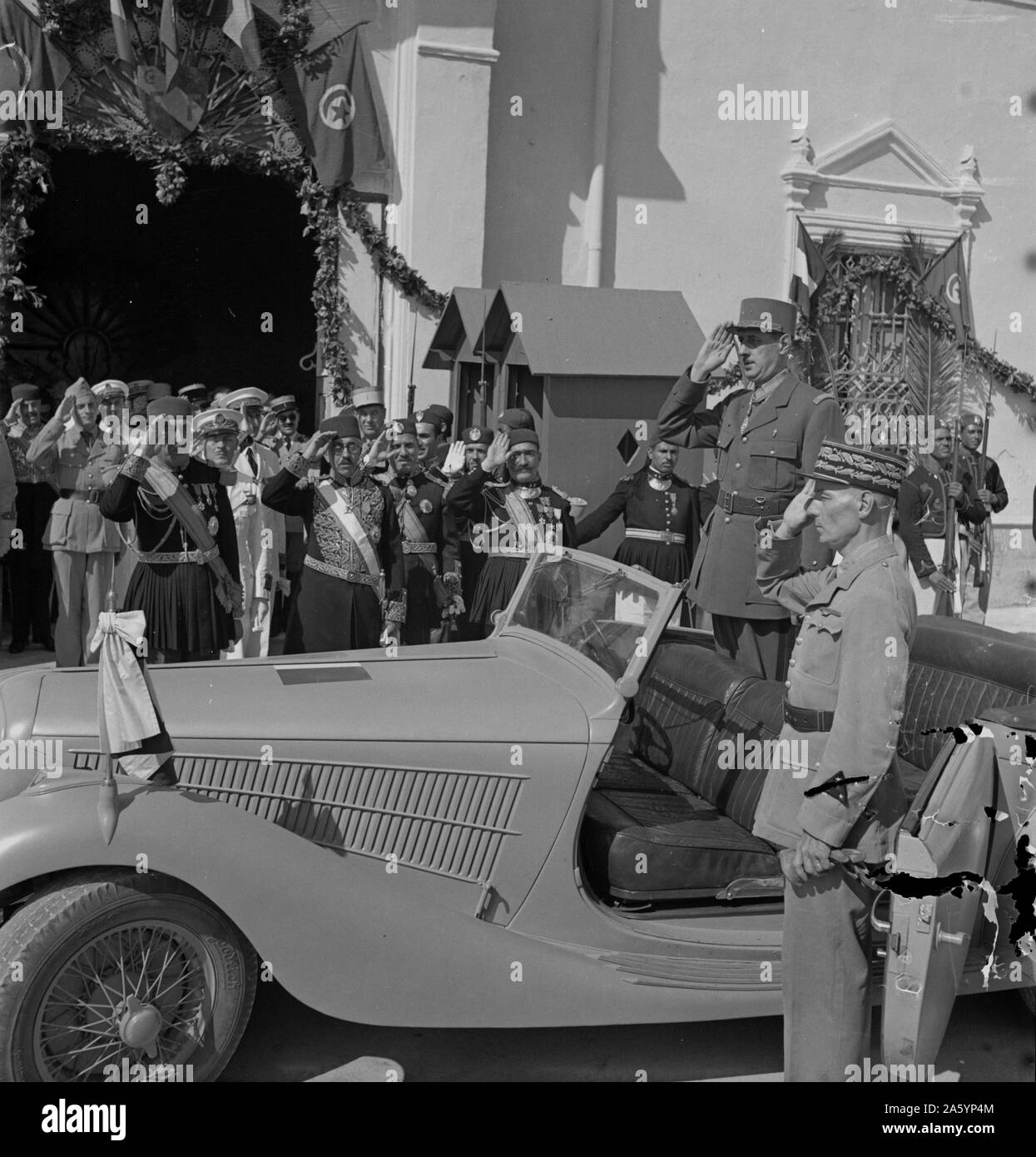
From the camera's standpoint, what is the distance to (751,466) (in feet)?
17.2

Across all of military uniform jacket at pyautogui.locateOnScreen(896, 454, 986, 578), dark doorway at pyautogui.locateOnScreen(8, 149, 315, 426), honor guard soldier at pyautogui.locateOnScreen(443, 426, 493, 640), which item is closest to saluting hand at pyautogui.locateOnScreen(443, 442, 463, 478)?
honor guard soldier at pyautogui.locateOnScreen(443, 426, 493, 640)

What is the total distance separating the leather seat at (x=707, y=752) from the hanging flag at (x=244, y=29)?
6581 mm

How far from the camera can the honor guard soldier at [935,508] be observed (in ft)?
25.7

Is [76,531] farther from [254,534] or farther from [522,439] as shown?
[522,439]

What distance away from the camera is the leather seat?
11.5ft

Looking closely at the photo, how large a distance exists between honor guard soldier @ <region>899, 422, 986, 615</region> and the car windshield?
14.2ft

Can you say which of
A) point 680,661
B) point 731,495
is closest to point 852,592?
point 680,661

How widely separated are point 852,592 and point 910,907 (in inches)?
30.0

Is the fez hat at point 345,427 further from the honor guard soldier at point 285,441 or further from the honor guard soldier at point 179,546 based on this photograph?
the honor guard soldier at point 285,441

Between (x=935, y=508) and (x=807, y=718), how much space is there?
6.40 metres

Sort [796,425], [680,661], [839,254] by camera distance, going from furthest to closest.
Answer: [839,254], [796,425], [680,661]

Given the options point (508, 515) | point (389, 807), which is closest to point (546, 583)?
point (389, 807)

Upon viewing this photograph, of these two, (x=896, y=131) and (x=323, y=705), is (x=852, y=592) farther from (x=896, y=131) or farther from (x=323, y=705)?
(x=896, y=131)

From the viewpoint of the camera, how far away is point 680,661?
4344 millimetres
